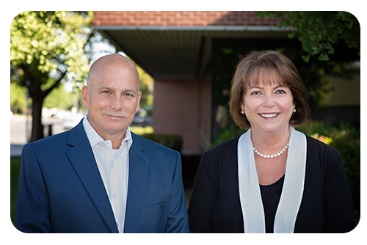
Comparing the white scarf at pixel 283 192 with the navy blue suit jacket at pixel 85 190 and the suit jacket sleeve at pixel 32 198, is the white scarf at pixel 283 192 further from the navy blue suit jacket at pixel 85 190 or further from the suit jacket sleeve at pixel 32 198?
the suit jacket sleeve at pixel 32 198

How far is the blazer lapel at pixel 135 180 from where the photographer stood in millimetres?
2896

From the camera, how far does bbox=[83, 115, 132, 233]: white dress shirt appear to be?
9.64ft

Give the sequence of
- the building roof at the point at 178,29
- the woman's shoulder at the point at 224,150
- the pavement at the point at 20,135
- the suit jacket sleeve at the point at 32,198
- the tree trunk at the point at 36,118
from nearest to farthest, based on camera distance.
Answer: the suit jacket sleeve at the point at 32,198 → the woman's shoulder at the point at 224,150 → the building roof at the point at 178,29 → the tree trunk at the point at 36,118 → the pavement at the point at 20,135

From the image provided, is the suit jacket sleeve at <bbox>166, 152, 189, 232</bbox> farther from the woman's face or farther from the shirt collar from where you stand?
the woman's face

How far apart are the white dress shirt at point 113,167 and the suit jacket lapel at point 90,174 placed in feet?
0.19

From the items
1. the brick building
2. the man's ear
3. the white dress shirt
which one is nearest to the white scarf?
the white dress shirt

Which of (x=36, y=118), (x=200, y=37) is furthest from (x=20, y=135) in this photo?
(x=200, y=37)

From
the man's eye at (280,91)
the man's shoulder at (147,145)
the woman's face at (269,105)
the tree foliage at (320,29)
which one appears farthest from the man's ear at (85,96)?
the tree foliage at (320,29)

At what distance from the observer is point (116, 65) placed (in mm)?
2830

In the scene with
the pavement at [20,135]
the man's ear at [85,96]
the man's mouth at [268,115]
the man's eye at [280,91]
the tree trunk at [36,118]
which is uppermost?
the man's eye at [280,91]

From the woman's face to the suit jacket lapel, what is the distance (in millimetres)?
981

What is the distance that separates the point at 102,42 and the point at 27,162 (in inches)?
558

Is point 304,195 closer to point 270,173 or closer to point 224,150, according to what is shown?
point 270,173

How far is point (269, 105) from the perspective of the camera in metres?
2.98
